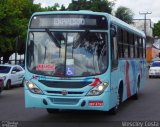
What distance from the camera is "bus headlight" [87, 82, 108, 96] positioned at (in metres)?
11.2

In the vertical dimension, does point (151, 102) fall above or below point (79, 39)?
below

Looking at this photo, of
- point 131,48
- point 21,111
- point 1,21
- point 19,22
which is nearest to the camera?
point 21,111

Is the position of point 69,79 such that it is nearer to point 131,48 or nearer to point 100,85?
point 100,85

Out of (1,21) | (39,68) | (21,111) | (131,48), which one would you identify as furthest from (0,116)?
(1,21)

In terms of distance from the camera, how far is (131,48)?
16109 millimetres

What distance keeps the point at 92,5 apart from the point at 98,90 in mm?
54823

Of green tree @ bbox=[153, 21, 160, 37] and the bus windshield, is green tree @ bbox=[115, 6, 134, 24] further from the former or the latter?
the bus windshield

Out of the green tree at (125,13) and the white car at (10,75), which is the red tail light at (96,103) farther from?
the green tree at (125,13)

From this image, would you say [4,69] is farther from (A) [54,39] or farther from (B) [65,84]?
(B) [65,84]

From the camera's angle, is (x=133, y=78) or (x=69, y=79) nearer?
(x=69, y=79)

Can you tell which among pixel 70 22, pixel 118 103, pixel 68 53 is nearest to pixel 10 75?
pixel 118 103

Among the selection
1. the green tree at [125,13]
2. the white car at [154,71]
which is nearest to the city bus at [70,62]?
the white car at [154,71]

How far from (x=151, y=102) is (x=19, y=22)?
21.5 meters

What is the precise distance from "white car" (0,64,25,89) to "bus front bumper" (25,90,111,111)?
14.2 m
